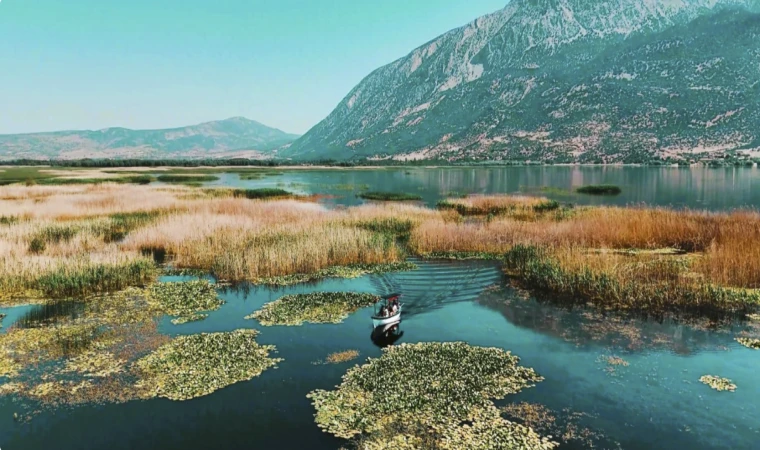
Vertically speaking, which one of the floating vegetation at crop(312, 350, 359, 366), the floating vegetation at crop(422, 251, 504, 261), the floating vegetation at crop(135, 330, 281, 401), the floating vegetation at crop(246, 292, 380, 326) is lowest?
the floating vegetation at crop(312, 350, 359, 366)

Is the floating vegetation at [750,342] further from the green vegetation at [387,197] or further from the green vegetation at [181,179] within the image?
the green vegetation at [181,179]

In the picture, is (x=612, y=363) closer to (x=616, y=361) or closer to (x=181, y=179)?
(x=616, y=361)

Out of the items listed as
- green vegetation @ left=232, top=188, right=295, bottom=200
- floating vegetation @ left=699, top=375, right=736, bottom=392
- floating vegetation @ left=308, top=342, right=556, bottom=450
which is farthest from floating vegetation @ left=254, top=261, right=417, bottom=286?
green vegetation @ left=232, top=188, right=295, bottom=200

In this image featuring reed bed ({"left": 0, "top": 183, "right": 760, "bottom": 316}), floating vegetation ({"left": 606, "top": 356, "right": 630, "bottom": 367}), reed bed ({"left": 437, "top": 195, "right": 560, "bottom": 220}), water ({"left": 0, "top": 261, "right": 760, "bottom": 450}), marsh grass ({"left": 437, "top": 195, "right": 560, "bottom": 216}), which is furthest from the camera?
marsh grass ({"left": 437, "top": 195, "right": 560, "bottom": 216})

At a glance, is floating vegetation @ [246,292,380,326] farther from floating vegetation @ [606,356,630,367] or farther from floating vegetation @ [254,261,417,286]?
floating vegetation @ [606,356,630,367]

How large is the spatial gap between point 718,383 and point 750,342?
4496 millimetres

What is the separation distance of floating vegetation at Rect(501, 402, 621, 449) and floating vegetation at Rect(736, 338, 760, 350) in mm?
8898

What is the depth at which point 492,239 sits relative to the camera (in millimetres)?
34781

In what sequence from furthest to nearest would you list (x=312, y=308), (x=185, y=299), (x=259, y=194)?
(x=259, y=194)
(x=185, y=299)
(x=312, y=308)

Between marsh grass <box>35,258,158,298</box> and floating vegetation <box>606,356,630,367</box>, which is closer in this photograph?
floating vegetation <box>606,356,630,367</box>

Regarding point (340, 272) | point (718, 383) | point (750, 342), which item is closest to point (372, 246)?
point (340, 272)

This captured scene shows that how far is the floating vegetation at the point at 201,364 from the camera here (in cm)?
1444

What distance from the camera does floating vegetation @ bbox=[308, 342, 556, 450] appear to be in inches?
456

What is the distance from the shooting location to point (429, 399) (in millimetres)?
13398
